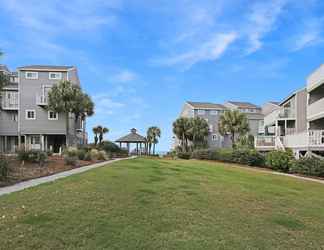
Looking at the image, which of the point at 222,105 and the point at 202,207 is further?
the point at 222,105

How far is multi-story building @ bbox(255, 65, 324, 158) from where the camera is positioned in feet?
79.9

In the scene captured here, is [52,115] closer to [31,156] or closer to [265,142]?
[31,156]

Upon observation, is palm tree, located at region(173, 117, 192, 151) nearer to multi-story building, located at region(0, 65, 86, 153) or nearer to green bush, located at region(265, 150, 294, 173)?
multi-story building, located at region(0, 65, 86, 153)

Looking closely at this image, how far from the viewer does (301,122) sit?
3509 centimetres

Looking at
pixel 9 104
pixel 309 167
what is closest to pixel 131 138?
pixel 9 104

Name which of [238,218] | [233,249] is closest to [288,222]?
[238,218]

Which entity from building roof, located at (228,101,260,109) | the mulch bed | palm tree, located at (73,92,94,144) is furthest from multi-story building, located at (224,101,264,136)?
the mulch bed

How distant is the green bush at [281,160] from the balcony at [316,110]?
4.35 metres

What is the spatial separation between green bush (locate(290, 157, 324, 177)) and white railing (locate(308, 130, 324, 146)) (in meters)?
2.61

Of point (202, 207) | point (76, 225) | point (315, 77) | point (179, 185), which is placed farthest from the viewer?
point (315, 77)

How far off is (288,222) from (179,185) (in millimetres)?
4717

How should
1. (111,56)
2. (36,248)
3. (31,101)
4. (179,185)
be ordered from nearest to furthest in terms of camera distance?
(36,248)
(179,185)
(111,56)
(31,101)

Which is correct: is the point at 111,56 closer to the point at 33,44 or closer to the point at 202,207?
the point at 33,44

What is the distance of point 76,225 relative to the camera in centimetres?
607
